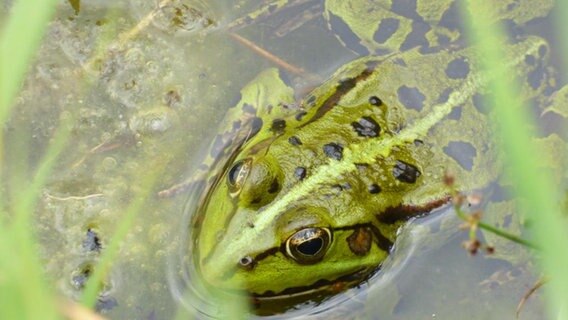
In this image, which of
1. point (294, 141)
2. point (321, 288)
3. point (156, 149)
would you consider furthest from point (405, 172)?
point (156, 149)

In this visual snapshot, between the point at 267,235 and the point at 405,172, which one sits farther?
the point at 405,172

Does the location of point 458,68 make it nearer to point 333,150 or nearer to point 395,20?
point 395,20

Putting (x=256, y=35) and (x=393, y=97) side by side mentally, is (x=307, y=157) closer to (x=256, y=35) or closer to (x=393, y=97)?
(x=393, y=97)

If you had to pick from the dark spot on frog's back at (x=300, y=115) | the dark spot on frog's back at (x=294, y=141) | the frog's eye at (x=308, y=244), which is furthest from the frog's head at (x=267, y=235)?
the dark spot on frog's back at (x=300, y=115)

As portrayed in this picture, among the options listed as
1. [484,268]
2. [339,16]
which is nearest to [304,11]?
[339,16]

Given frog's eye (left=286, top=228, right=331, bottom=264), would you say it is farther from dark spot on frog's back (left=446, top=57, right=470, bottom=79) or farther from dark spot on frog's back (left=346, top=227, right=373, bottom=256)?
dark spot on frog's back (left=446, top=57, right=470, bottom=79)
